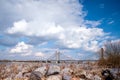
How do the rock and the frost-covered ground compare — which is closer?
the rock

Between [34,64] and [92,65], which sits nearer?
[34,64]

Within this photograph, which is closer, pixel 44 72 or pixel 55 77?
pixel 55 77

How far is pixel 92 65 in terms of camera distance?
17297 millimetres

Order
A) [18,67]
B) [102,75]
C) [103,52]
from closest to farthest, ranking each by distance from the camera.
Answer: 1. [18,67]
2. [102,75]
3. [103,52]

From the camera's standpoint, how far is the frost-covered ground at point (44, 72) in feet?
43.7

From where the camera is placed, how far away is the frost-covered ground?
43.7 feet

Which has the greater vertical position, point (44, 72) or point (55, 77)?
point (44, 72)

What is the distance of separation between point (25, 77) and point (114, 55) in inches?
305

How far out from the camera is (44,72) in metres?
13.6

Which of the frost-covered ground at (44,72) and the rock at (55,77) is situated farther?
the frost-covered ground at (44,72)

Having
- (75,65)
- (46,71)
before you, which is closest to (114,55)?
(75,65)

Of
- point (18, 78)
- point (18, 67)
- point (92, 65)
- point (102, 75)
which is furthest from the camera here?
point (92, 65)

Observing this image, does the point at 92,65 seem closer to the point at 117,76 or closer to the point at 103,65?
the point at 103,65

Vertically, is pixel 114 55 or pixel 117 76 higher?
pixel 114 55
